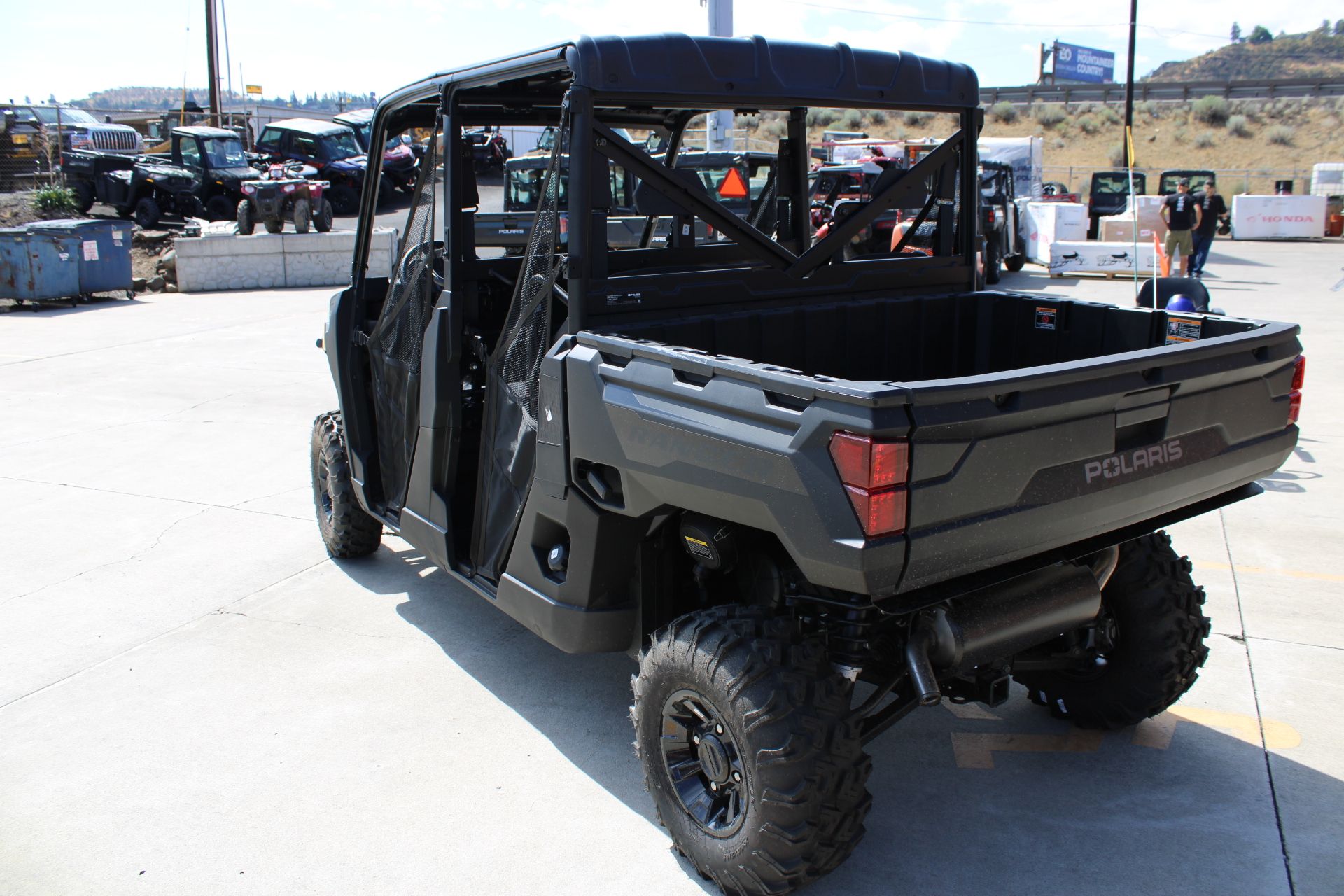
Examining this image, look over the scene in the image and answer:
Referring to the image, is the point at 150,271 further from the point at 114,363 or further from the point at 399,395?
the point at 399,395

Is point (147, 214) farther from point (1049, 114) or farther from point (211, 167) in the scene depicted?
point (1049, 114)

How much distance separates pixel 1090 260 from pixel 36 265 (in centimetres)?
1678

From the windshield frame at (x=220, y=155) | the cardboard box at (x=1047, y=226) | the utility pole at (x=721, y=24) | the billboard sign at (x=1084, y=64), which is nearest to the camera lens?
the utility pole at (x=721, y=24)

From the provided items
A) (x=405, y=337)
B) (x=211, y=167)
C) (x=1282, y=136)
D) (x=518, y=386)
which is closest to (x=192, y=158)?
(x=211, y=167)

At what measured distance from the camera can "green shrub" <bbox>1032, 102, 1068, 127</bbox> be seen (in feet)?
182

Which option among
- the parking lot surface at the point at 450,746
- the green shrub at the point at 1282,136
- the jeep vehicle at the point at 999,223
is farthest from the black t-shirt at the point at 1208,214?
the green shrub at the point at 1282,136

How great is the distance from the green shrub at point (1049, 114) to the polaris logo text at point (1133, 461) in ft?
189

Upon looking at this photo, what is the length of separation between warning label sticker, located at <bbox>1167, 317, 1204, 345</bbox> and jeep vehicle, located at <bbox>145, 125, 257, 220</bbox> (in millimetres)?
22137

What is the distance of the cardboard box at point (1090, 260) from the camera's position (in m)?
18.8

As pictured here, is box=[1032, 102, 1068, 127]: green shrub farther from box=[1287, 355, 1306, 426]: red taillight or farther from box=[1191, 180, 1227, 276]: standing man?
box=[1287, 355, 1306, 426]: red taillight

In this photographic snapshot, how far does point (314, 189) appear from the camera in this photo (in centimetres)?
2098

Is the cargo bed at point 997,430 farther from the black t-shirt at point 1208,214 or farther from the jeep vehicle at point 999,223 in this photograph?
the black t-shirt at point 1208,214

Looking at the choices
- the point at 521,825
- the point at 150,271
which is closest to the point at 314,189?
the point at 150,271

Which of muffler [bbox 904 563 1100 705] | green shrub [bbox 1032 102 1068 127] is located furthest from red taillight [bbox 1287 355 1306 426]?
green shrub [bbox 1032 102 1068 127]
